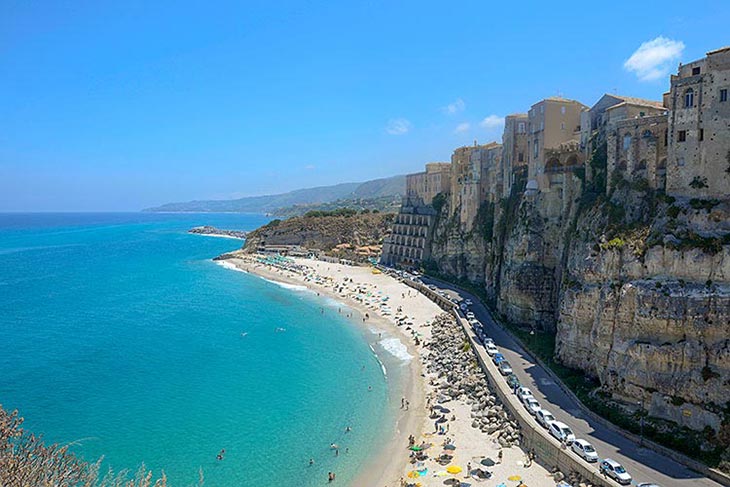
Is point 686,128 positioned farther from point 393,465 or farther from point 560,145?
point 393,465

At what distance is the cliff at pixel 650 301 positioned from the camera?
22.5 meters

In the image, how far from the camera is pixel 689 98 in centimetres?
2558

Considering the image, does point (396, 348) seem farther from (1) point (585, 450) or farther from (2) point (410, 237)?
(2) point (410, 237)

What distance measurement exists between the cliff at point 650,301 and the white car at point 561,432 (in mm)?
3908

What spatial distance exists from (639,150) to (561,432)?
17047 millimetres

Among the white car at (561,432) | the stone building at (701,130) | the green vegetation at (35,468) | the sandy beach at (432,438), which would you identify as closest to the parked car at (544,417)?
the white car at (561,432)

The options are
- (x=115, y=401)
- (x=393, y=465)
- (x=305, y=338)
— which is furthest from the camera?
(x=305, y=338)

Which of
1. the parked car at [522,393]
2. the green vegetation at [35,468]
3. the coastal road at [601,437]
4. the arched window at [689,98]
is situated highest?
the arched window at [689,98]

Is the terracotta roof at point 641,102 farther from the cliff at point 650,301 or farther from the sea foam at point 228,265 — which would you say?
the sea foam at point 228,265

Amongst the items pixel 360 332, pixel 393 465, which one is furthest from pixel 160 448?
pixel 360 332

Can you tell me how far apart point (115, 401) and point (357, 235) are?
233 feet

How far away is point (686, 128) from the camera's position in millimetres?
25766

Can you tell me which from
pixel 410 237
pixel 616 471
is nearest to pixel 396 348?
pixel 616 471

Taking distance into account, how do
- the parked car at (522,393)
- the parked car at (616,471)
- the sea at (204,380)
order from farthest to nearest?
the parked car at (522,393) < the sea at (204,380) < the parked car at (616,471)
